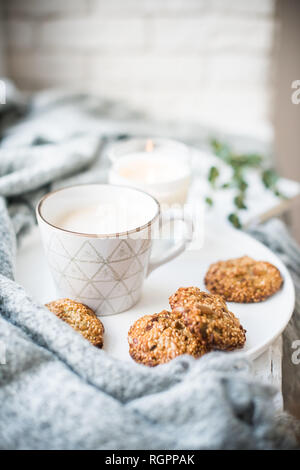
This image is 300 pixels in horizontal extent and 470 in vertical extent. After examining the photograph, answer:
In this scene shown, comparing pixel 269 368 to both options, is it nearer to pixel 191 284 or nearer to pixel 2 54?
pixel 191 284

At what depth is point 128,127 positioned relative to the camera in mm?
1105

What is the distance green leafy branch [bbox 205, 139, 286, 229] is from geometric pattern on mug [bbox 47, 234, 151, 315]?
0.96ft

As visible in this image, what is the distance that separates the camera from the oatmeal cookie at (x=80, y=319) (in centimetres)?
48

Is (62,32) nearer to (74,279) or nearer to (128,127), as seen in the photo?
(128,127)

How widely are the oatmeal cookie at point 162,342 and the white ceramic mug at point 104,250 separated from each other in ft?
0.26

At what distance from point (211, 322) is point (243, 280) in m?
0.13

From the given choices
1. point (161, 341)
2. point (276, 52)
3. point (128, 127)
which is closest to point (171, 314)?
point (161, 341)

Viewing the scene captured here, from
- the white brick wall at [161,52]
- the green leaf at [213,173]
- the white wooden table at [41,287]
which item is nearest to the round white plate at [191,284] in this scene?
the white wooden table at [41,287]

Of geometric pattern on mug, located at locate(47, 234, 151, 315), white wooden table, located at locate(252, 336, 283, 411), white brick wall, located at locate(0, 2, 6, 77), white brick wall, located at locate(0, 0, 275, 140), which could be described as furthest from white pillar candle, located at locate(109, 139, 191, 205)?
white brick wall, located at locate(0, 2, 6, 77)

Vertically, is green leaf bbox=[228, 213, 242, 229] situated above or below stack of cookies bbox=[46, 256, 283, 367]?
below

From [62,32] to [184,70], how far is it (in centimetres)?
44

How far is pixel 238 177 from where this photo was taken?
0.89 meters

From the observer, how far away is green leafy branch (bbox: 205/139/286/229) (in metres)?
0.81

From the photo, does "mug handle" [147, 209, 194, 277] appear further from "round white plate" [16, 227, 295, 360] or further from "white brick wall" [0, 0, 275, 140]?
"white brick wall" [0, 0, 275, 140]
